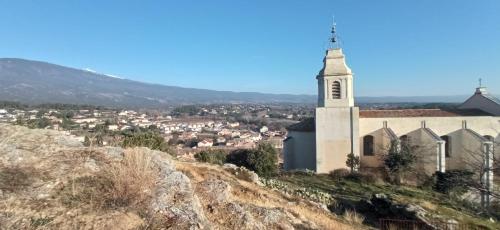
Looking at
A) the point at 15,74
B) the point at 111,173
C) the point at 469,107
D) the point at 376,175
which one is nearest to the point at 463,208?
the point at 376,175

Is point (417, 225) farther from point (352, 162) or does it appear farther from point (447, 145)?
point (447, 145)

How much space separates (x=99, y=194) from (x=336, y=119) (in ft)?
75.6

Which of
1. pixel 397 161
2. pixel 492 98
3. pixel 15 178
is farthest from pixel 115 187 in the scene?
pixel 492 98

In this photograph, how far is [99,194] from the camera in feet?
14.2

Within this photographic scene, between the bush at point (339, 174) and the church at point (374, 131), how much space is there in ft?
3.07

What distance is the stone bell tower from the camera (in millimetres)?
26156

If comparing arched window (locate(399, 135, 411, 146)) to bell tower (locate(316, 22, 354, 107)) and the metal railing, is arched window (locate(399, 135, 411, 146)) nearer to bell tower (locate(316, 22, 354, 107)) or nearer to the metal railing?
bell tower (locate(316, 22, 354, 107))

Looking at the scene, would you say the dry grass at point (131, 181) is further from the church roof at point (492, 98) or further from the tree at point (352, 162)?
the church roof at point (492, 98)

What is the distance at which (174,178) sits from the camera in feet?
17.8

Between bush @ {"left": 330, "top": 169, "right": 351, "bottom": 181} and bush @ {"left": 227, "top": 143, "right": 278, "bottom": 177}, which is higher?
bush @ {"left": 227, "top": 143, "right": 278, "bottom": 177}

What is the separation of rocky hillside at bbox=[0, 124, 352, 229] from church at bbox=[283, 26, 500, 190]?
793 inches

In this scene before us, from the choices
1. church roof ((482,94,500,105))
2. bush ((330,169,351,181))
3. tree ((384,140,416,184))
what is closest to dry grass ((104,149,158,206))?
bush ((330,169,351,181))

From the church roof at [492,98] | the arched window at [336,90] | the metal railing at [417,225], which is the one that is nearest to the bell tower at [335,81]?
the arched window at [336,90]

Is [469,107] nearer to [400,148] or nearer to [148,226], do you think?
[400,148]
